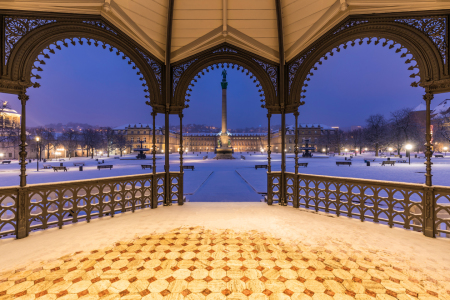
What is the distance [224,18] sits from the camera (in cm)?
512

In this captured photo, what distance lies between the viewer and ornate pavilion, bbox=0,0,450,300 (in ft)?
8.66

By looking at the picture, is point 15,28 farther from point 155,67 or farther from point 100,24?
point 155,67

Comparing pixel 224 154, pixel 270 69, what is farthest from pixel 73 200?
pixel 224 154

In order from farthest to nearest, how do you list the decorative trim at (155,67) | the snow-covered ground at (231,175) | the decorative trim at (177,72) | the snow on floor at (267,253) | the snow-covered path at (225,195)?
the snow-covered ground at (231,175) < the snow-covered path at (225,195) < the decorative trim at (177,72) < the decorative trim at (155,67) < the snow on floor at (267,253)

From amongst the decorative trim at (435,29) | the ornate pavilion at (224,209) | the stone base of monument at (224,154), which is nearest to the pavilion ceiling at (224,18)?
the ornate pavilion at (224,209)

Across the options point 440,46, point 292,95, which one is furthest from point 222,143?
point 440,46

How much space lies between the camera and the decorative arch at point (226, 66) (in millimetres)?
5883

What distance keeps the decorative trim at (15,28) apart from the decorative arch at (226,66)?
314cm

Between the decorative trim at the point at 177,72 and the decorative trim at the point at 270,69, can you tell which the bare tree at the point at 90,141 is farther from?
the decorative trim at the point at 270,69

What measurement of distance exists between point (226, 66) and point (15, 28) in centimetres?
477

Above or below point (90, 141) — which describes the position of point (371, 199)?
below

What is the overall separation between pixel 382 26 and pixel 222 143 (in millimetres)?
29872

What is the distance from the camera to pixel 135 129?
7650cm

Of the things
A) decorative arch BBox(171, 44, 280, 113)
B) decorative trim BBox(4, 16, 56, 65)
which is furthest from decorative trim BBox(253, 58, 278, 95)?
decorative trim BBox(4, 16, 56, 65)
